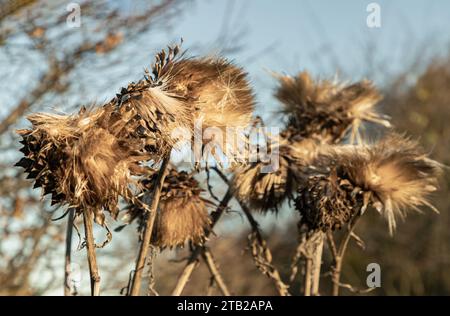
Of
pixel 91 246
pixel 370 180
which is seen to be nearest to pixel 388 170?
pixel 370 180

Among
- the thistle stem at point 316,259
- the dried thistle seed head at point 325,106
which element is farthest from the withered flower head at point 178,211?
the dried thistle seed head at point 325,106

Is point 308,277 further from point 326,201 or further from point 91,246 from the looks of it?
point 91,246

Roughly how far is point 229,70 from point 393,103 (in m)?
11.4

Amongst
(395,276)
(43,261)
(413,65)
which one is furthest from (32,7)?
(413,65)

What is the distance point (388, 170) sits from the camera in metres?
2.61

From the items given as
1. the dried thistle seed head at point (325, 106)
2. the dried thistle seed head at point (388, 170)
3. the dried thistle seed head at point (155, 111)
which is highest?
the dried thistle seed head at point (325, 106)

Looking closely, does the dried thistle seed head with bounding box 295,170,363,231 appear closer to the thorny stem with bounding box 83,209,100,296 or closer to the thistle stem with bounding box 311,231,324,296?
the thistle stem with bounding box 311,231,324,296

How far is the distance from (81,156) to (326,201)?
920mm

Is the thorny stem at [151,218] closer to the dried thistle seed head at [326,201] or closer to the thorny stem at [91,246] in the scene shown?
the thorny stem at [91,246]

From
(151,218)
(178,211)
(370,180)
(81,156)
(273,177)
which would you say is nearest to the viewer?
(81,156)

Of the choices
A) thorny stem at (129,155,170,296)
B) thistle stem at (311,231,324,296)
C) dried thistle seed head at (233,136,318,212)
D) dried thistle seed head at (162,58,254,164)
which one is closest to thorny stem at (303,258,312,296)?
thistle stem at (311,231,324,296)

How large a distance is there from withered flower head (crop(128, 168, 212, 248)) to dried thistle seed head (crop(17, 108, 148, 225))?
0.37 meters

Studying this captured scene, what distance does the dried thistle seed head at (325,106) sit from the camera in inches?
117

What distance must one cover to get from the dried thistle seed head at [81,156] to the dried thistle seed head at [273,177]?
28.2 inches
